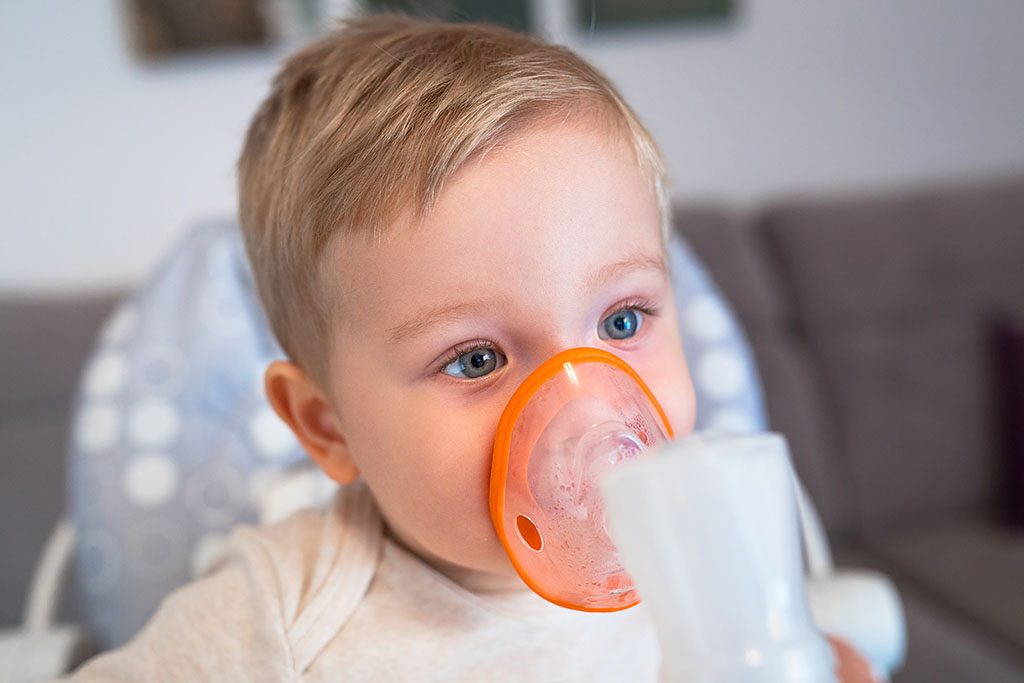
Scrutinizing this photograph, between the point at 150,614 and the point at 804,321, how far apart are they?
4.61 feet

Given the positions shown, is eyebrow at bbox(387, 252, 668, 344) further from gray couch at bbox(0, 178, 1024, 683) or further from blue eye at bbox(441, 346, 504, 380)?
gray couch at bbox(0, 178, 1024, 683)

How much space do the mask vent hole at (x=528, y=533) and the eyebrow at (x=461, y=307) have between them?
0.15 metres

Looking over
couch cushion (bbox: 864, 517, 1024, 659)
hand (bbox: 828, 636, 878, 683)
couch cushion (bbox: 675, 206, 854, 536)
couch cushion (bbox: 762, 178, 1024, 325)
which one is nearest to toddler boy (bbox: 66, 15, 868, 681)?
hand (bbox: 828, 636, 878, 683)

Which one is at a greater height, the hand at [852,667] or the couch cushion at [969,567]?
the hand at [852,667]

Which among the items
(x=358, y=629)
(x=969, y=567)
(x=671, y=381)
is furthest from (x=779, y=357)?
(x=358, y=629)

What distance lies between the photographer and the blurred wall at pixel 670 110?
190 cm

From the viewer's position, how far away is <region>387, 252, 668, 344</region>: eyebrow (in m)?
0.65

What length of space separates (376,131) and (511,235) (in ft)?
0.47

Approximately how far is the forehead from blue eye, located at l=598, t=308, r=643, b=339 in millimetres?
51

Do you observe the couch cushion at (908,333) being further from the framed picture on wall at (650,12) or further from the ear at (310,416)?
the ear at (310,416)

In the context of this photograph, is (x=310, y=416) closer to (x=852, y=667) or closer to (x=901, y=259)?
(x=852, y=667)

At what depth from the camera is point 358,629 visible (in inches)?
29.5

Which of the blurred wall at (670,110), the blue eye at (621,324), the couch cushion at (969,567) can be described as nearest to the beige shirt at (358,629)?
the blue eye at (621,324)

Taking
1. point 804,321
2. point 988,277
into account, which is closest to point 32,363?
point 804,321
